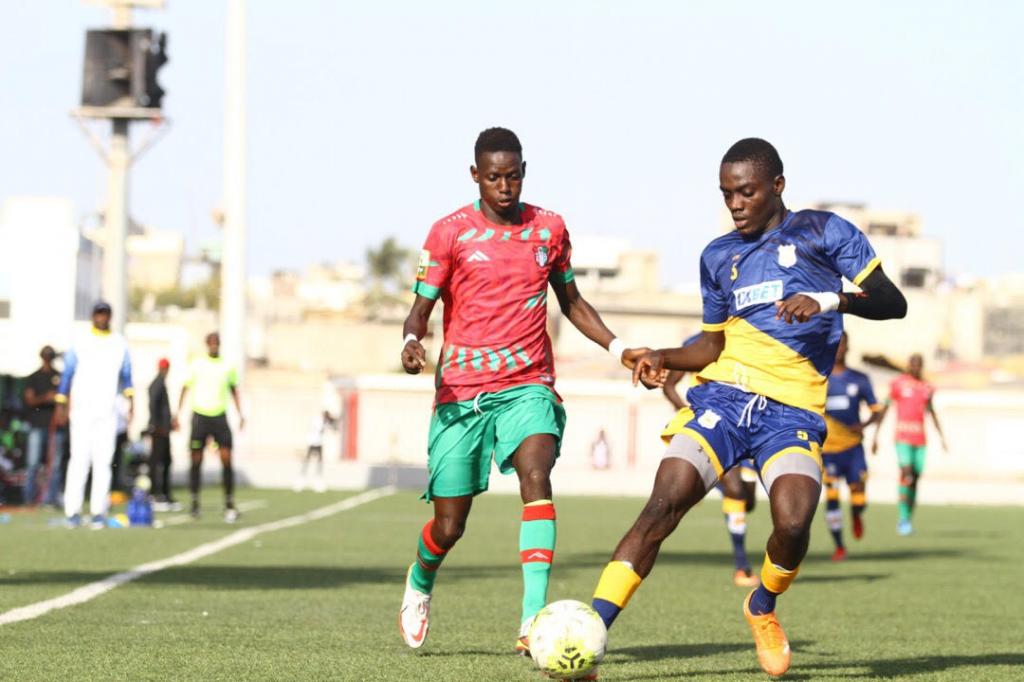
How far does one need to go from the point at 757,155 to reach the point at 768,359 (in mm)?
832

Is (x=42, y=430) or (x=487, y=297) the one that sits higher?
(x=487, y=297)

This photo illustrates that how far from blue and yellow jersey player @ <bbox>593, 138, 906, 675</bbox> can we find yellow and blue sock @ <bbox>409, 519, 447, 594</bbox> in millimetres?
1354

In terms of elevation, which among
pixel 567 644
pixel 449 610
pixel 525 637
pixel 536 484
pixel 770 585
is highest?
pixel 536 484

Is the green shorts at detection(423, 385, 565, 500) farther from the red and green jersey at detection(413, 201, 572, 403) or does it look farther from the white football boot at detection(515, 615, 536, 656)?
the white football boot at detection(515, 615, 536, 656)

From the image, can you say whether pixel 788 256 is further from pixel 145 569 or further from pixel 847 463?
pixel 847 463

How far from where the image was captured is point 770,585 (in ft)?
25.1

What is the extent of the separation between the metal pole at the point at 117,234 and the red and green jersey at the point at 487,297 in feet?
70.1

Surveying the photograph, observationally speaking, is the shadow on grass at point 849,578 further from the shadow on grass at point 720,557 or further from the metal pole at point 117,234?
the metal pole at point 117,234

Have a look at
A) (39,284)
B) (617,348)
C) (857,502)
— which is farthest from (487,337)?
(39,284)

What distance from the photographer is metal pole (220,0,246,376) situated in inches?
1442

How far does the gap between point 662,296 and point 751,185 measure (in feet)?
308

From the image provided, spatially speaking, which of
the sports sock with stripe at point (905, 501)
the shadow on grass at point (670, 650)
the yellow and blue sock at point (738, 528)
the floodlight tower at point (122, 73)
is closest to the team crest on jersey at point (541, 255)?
the shadow on grass at point (670, 650)

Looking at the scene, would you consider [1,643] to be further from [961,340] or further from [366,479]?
[961,340]

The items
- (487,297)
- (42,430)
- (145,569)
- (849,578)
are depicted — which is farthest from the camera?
(42,430)
